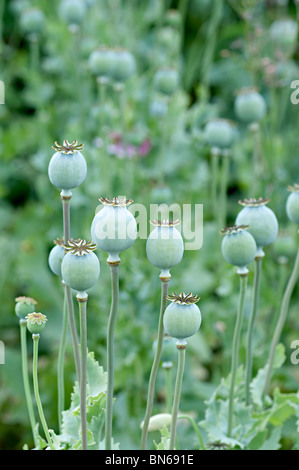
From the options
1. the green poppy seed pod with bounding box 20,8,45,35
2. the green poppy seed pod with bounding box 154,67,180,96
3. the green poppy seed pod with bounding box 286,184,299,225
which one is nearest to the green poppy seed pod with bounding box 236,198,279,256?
the green poppy seed pod with bounding box 286,184,299,225

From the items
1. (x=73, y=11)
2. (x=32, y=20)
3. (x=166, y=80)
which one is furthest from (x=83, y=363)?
(x=32, y=20)

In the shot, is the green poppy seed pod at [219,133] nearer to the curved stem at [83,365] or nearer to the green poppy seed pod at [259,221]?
the green poppy seed pod at [259,221]

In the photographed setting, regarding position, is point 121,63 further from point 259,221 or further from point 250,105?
point 259,221

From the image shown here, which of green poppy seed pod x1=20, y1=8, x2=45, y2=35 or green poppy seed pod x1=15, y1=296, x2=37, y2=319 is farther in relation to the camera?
green poppy seed pod x1=20, y1=8, x2=45, y2=35

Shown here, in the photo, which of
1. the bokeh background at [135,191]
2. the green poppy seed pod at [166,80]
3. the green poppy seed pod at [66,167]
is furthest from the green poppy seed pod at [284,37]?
the green poppy seed pod at [66,167]

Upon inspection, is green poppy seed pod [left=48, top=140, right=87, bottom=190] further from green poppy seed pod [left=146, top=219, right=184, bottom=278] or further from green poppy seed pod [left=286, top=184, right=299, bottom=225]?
green poppy seed pod [left=286, top=184, right=299, bottom=225]

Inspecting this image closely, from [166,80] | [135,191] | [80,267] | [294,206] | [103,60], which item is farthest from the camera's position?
[135,191]
